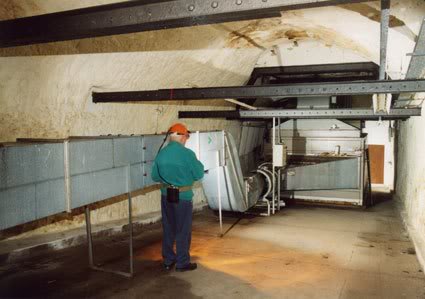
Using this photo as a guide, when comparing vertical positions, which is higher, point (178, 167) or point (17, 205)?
point (178, 167)

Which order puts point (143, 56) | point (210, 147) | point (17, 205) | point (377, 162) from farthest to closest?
point (377, 162)
point (210, 147)
point (143, 56)
point (17, 205)

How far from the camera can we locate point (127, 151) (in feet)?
13.9

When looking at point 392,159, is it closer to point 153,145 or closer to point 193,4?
point 153,145

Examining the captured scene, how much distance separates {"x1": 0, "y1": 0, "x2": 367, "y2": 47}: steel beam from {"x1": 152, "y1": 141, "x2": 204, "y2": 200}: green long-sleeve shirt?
2062 millimetres

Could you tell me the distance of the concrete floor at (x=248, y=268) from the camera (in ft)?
11.6

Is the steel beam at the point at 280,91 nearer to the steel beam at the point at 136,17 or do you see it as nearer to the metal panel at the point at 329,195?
the steel beam at the point at 136,17

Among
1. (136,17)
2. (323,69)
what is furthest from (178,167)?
(323,69)

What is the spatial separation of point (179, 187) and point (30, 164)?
1.61 metres

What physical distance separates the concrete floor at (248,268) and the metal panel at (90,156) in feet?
4.20

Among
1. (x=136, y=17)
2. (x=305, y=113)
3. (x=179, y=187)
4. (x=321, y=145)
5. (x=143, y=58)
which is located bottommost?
(x=179, y=187)

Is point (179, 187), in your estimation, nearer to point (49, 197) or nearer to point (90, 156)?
point (90, 156)

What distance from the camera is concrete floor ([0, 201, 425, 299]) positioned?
353cm

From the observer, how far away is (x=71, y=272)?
12.9ft

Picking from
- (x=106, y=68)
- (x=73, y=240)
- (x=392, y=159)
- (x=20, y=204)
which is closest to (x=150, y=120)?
(x=106, y=68)
